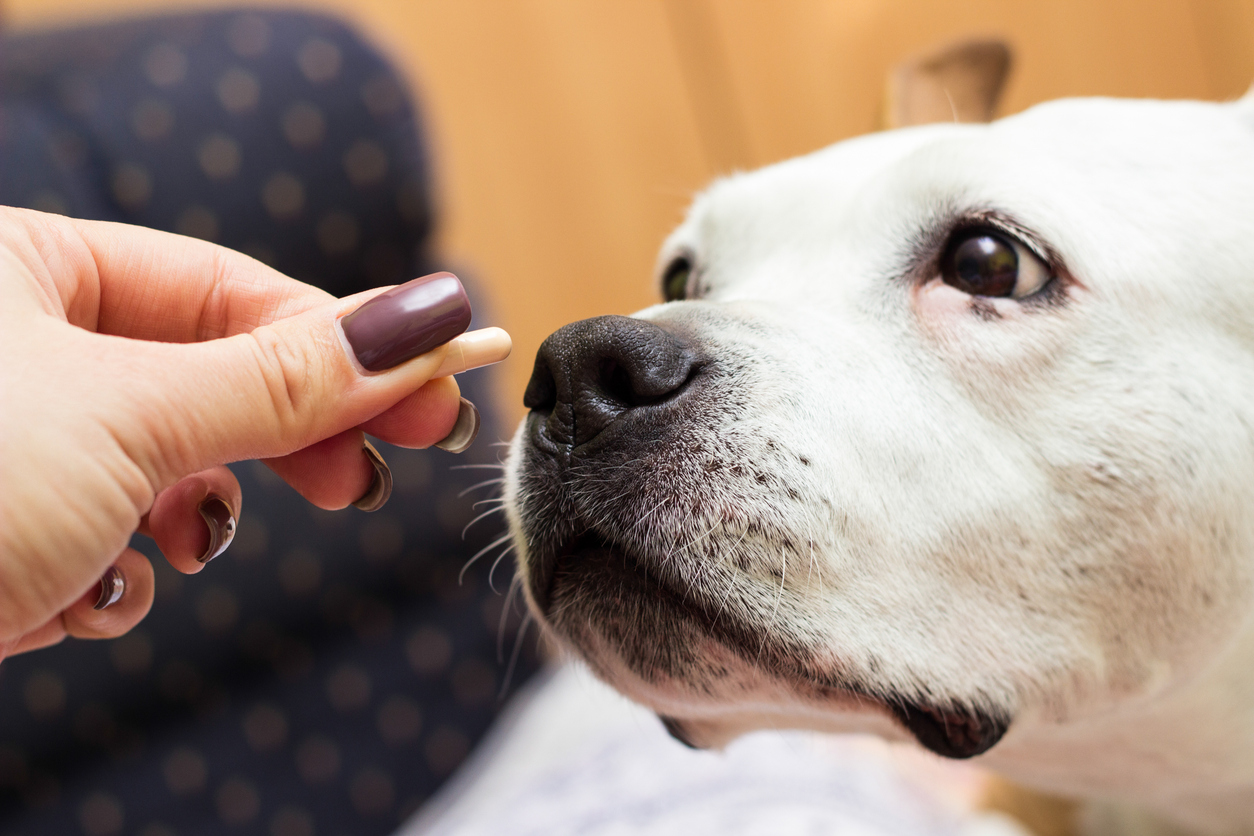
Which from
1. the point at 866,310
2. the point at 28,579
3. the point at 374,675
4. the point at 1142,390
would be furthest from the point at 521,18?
the point at 28,579

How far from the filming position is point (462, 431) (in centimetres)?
88

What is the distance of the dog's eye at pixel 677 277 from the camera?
143 centimetres

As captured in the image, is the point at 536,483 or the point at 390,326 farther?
the point at 536,483

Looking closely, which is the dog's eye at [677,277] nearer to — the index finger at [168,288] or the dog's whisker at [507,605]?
the dog's whisker at [507,605]

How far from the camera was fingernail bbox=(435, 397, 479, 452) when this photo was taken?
0.88 meters

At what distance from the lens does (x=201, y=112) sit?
1.98 meters

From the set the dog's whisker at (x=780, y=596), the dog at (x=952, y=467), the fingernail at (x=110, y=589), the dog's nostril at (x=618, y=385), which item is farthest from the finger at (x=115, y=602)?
the dog's whisker at (x=780, y=596)

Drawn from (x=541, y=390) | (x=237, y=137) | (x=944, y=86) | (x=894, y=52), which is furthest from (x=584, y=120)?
(x=541, y=390)

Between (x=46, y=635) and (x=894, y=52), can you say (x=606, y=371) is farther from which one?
(x=894, y=52)

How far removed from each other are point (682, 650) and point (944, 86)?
4.32ft

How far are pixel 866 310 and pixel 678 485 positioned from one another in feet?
1.23

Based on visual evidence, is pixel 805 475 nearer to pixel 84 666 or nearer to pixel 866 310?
pixel 866 310

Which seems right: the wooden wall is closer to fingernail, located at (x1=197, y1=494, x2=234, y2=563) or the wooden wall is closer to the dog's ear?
the dog's ear

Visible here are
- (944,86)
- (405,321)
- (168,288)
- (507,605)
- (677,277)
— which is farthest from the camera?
(944,86)
